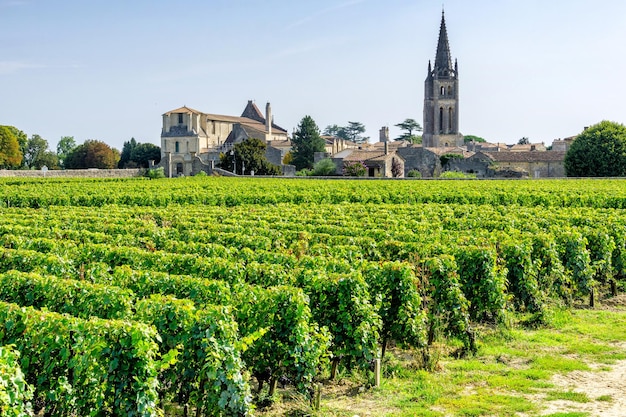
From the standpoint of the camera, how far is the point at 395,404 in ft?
29.2

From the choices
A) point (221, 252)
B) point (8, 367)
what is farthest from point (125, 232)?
point (8, 367)

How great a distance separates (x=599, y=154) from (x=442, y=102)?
4919 cm

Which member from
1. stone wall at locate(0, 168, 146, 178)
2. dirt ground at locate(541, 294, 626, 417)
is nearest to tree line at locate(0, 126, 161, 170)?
stone wall at locate(0, 168, 146, 178)

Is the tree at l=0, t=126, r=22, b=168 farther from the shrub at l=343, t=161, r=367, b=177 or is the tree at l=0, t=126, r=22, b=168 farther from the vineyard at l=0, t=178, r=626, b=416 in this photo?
the vineyard at l=0, t=178, r=626, b=416

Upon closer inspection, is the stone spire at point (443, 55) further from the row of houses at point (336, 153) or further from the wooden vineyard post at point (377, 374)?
the wooden vineyard post at point (377, 374)

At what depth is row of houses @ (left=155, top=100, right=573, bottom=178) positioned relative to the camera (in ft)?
267

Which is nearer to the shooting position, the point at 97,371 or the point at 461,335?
the point at 97,371

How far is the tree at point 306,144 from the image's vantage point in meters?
99.2

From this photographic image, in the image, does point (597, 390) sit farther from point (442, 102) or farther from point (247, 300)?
point (442, 102)

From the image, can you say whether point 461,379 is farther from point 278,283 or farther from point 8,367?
point 8,367

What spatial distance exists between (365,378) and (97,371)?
162 inches

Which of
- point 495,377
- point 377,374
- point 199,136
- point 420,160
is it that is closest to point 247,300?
point 377,374

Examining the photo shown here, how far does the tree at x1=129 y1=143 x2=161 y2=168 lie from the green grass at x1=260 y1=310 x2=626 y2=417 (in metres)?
106

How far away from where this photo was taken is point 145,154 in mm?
114812
